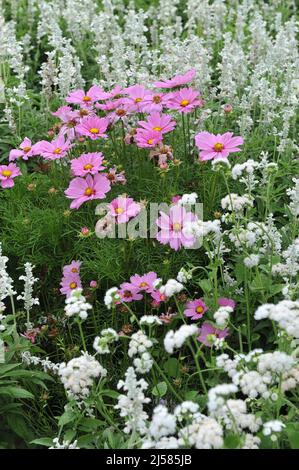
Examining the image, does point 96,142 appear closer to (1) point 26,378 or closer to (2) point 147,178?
(2) point 147,178

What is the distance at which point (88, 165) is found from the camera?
351 cm

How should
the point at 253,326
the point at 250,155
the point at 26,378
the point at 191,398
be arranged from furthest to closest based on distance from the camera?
the point at 250,155 < the point at 253,326 < the point at 26,378 < the point at 191,398

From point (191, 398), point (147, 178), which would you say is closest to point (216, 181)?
point (147, 178)

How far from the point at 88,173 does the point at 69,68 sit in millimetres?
948

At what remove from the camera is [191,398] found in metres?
2.75

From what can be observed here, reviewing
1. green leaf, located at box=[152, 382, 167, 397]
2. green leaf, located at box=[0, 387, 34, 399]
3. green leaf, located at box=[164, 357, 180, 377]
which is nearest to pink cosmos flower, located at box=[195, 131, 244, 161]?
green leaf, located at box=[164, 357, 180, 377]

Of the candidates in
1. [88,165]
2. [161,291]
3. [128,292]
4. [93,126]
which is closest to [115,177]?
[88,165]

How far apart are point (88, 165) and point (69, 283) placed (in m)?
0.55

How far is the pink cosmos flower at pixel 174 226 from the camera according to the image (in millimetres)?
3152

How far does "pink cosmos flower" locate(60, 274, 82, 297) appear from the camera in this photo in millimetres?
3363

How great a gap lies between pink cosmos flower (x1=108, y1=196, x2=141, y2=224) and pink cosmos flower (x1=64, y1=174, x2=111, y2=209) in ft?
0.33

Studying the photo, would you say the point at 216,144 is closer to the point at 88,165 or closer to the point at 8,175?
the point at 88,165

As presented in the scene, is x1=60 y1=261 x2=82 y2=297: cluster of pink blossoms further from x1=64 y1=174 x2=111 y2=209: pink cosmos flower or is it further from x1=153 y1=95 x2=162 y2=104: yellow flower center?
x1=153 y1=95 x2=162 y2=104: yellow flower center

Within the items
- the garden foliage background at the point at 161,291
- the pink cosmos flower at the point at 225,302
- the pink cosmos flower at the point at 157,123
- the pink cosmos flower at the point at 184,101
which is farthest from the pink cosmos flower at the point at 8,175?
the pink cosmos flower at the point at 225,302
